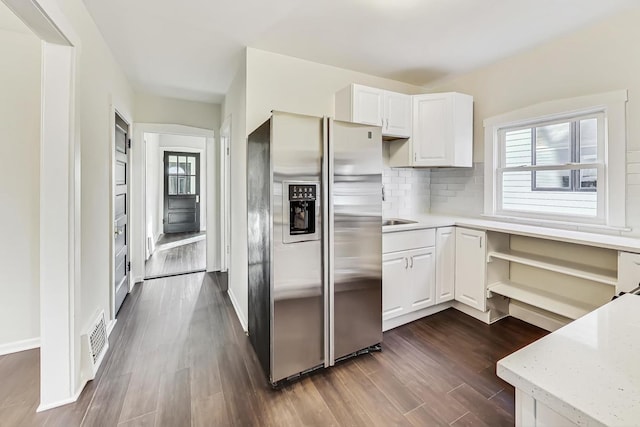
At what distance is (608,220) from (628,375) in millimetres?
2300

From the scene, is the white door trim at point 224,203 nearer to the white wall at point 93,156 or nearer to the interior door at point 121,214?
the interior door at point 121,214

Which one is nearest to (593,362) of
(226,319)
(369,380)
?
(369,380)

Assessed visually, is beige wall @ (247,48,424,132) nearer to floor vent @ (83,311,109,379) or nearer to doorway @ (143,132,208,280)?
floor vent @ (83,311,109,379)

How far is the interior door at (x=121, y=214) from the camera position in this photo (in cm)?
289

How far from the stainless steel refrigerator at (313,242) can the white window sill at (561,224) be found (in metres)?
1.56

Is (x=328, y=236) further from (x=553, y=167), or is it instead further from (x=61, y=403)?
(x=553, y=167)

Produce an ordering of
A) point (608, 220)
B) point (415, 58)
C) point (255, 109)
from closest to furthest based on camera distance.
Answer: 1. point (608, 220)
2. point (255, 109)
3. point (415, 58)

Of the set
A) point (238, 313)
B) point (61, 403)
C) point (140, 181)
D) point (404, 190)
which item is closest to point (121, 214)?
point (140, 181)

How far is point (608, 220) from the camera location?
2.20m

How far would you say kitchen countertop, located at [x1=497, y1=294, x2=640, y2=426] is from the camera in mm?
505

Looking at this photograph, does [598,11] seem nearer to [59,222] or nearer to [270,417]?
[270,417]

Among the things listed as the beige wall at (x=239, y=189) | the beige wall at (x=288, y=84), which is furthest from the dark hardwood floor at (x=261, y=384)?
the beige wall at (x=288, y=84)

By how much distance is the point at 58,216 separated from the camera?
1.65 m

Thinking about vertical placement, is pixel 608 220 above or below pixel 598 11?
below
